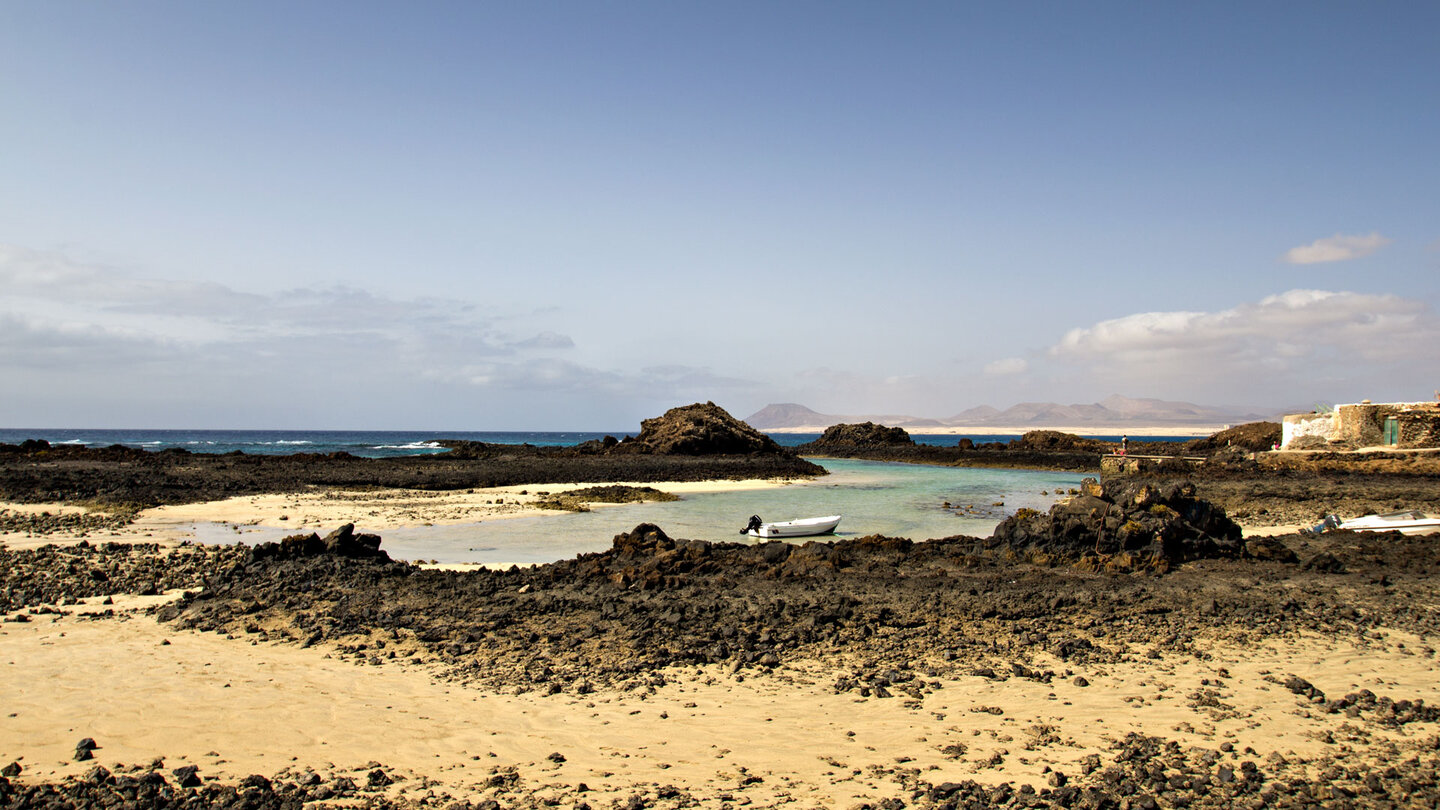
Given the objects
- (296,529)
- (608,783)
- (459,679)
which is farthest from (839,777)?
(296,529)

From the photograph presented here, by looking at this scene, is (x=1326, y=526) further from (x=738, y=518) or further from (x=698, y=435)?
(x=698, y=435)

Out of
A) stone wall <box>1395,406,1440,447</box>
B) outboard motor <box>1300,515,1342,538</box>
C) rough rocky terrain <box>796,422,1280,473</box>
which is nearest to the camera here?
outboard motor <box>1300,515,1342,538</box>

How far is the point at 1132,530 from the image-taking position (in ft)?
44.2

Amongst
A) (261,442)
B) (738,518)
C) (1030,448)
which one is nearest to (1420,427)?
(738,518)

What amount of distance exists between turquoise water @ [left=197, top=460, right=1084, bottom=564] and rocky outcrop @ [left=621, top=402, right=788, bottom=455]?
40.6ft

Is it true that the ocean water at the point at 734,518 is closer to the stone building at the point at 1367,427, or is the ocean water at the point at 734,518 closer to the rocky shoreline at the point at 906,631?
the rocky shoreline at the point at 906,631

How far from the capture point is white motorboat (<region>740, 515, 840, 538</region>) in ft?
65.5

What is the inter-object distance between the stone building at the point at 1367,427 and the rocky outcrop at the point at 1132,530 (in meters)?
27.5

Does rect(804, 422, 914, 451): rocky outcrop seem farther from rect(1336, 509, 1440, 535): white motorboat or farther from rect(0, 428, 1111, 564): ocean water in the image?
rect(1336, 509, 1440, 535): white motorboat

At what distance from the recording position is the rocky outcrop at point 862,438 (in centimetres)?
8294

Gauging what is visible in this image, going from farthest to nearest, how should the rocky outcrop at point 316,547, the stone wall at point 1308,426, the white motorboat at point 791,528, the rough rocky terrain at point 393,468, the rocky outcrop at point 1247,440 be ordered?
the rocky outcrop at point 1247,440
the stone wall at point 1308,426
the rough rocky terrain at point 393,468
the white motorboat at point 791,528
the rocky outcrop at point 316,547

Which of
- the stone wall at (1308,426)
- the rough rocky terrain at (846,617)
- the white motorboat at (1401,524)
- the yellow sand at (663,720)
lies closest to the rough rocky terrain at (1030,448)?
the stone wall at (1308,426)

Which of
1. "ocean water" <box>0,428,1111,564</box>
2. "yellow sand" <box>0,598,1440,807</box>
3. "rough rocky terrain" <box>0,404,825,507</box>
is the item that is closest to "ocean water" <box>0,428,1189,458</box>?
"rough rocky terrain" <box>0,404,825,507</box>

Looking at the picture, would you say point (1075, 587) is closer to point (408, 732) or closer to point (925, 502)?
point (408, 732)
